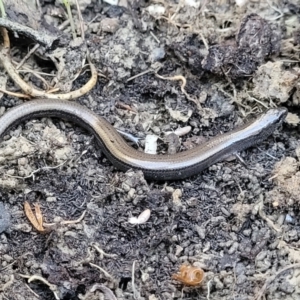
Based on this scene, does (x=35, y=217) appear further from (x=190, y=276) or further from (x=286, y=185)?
(x=286, y=185)

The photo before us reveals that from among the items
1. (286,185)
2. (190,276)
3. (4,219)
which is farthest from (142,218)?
(286,185)

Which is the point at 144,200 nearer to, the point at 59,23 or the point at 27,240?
the point at 27,240

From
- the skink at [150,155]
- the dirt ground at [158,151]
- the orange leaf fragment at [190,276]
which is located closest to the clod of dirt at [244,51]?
the dirt ground at [158,151]

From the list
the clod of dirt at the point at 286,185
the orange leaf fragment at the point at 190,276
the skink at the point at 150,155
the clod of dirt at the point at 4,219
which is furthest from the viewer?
the skink at the point at 150,155

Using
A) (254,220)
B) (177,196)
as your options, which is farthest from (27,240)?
(254,220)

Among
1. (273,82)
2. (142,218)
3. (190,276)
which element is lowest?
(190,276)

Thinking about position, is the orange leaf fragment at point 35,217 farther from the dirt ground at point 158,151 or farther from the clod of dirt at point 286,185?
the clod of dirt at point 286,185
